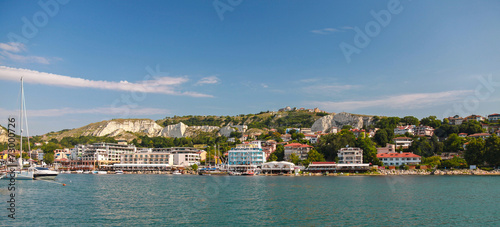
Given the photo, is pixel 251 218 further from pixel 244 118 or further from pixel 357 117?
pixel 244 118

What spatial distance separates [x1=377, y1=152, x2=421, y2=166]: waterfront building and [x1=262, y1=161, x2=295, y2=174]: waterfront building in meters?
19.0

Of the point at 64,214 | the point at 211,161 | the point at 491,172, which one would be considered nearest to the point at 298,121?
the point at 211,161

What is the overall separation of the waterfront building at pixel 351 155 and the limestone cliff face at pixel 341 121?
5780 centimetres

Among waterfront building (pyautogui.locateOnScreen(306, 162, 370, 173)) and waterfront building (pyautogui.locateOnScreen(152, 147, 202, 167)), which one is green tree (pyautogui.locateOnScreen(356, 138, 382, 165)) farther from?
waterfront building (pyautogui.locateOnScreen(152, 147, 202, 167))

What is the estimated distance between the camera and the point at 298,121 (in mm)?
160250

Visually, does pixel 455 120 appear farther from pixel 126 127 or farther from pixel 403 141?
pixel 126 127

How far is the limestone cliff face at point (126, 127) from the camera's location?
173m

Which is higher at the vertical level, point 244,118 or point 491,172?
point 244,118

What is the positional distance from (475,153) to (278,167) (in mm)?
36460

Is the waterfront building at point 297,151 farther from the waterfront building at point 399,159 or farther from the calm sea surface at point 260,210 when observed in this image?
the calm sea surface at point 260,210

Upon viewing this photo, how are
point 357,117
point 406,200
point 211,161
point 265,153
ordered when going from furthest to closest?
point 357,117
point 211,161
point 265,153
point 406,200

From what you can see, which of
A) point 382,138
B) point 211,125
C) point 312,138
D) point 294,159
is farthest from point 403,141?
point 211,125

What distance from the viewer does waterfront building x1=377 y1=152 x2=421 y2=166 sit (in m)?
72.2

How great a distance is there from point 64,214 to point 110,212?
255 cm
